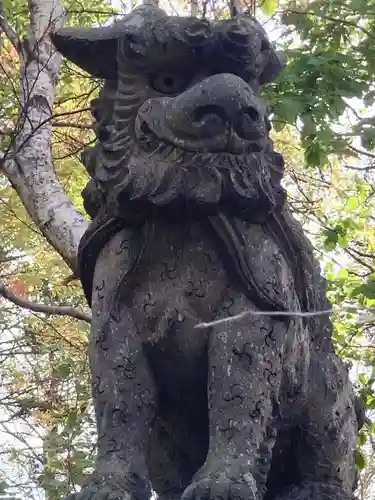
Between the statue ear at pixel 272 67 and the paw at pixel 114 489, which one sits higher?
the statue ear at pixel 272 67

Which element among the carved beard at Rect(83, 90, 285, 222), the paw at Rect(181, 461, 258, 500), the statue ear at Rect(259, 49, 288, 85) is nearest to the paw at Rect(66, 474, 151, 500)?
the paw at Rect(181, 461, 258, 500)

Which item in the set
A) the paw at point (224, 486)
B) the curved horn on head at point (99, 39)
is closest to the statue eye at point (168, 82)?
the curved horn on head at point (99, 39)

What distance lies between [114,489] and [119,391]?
9.5 inches

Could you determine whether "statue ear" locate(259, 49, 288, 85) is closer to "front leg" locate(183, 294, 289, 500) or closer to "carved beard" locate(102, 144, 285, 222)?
"carved beard" locate(102, 144, 285, 222)

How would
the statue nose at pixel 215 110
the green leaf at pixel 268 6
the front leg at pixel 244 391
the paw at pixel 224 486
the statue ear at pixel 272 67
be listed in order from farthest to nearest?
the green leaf at pixel 268 6, the statue ear at pixel 272 67, the statue nose at pixel 215 110, the front leg at pixel 244 391, the paw at pixel 224 486

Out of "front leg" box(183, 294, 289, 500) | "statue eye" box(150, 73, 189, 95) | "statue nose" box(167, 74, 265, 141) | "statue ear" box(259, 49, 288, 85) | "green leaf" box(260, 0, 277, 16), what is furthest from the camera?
"green leaf" box(260, 0, 277, 16)

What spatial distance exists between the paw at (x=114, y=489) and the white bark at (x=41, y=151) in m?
1.59

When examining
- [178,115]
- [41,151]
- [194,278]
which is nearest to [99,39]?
[178,115]

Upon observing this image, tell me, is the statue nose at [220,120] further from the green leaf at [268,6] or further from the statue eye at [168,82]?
the green leaf at [268,6]

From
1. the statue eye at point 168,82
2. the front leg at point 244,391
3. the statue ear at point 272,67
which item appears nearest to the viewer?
the front leg at point 244,391

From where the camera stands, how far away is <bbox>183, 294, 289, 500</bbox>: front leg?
81.6 inches

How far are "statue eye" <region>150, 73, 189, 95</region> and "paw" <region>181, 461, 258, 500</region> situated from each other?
913 millimetres

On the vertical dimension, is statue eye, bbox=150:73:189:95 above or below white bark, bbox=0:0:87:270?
below

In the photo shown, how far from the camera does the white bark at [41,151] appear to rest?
370 cm
